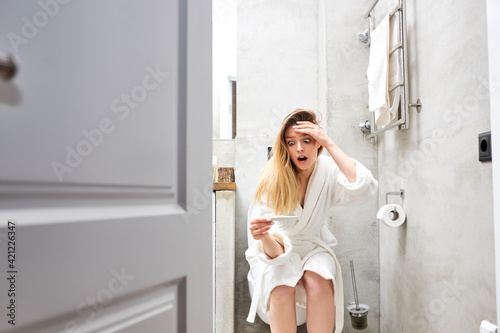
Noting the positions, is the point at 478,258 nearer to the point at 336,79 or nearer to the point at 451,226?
the point at 451,226

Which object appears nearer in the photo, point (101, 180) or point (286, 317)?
point (101, 180)

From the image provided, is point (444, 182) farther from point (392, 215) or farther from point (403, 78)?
point (403, 78)

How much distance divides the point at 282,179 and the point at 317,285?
511mm

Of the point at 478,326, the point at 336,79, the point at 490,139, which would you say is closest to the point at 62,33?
the point at 490,139

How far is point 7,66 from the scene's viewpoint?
369mm

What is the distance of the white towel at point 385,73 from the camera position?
174 centimetres

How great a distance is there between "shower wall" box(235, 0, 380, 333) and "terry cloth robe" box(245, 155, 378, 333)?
0.38 metres

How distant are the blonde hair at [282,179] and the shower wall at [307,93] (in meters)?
0.47

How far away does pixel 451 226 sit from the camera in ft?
4.50

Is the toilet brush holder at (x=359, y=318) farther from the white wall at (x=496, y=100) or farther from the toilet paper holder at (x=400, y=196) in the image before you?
the white wall at (x=496, y=100)

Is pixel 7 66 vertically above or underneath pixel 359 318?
above

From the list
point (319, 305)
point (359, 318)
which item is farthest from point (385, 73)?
point (359, 318)

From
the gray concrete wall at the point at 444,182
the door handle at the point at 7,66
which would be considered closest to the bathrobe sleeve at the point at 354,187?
the gray concrete wall at the point at 444,182

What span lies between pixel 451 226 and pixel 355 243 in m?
0.82
